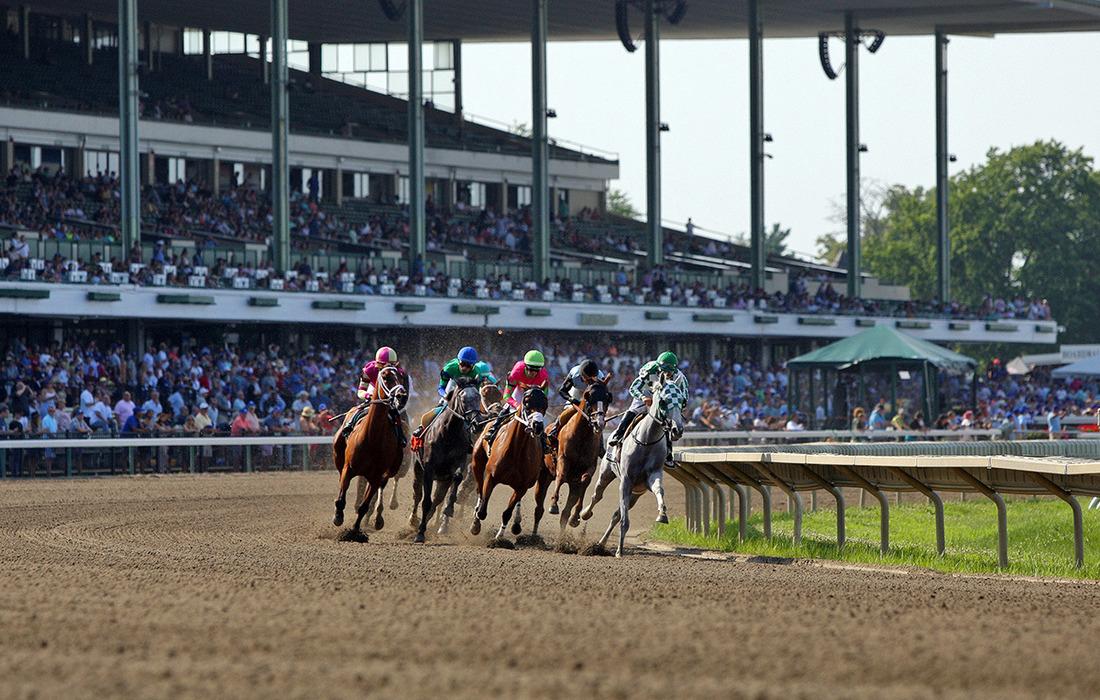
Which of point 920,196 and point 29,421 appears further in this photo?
point 920,196

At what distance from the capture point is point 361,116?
2078 inches

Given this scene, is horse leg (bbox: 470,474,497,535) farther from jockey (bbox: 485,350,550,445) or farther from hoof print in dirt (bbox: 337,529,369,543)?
hoof print in dirt (bbox: 337,529,369,543)

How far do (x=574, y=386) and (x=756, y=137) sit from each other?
35.2 meters

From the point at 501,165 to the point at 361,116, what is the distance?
4278mm

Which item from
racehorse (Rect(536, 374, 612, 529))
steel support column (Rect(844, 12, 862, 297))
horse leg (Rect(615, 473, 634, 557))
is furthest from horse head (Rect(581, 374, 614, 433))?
steel support column (Rect(844, 12, 862, 297))

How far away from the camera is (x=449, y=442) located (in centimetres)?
1586

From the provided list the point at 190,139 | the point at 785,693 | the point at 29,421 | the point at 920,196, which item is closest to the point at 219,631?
the point at 785,693

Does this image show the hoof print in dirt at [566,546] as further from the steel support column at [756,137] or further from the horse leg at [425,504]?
the steel support column at [756,137]

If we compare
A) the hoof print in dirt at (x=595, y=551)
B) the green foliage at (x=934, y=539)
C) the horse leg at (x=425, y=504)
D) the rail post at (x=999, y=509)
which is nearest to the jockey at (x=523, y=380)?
the horse leg at (x=425, y=504)

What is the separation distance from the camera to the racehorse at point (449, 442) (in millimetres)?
15539

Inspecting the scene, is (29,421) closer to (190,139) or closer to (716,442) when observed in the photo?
(716,442)

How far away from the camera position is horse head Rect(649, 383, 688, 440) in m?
14.1

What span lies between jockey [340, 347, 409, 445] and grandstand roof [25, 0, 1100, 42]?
34114 millimetres

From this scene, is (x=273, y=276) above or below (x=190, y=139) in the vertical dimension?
below
